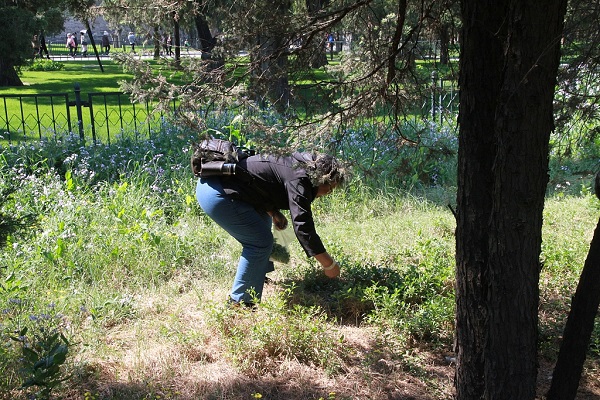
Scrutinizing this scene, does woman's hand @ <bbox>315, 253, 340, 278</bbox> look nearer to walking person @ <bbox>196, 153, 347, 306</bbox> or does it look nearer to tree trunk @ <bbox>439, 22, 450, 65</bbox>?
walking person @ <bbox>196, 153, 347, 306</bbox>

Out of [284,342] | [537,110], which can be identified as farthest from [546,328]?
[537,110]

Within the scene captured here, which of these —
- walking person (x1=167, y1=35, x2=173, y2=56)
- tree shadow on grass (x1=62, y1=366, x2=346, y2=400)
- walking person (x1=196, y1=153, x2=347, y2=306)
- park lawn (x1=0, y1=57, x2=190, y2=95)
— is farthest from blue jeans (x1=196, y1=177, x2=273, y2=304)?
park lawn (x1=0, y1=57, x2=190, y2=95)

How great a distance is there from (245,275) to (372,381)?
1106 millimetres

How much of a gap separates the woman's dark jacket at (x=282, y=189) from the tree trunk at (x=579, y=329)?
1506 millimetres

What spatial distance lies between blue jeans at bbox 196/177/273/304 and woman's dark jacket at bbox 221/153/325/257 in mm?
61

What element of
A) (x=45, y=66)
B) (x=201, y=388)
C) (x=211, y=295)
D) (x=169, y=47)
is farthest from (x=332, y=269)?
(x=45, y=66)

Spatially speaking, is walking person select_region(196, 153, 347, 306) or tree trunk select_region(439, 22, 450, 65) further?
walking person select_region(196, 153, 347, 306)

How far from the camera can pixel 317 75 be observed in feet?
12.7

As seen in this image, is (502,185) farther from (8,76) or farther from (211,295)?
(8,76)

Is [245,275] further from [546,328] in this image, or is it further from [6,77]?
[6,77]

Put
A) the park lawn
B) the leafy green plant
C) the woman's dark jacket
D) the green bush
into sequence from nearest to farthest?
1. the leafy green plant
2. the woman's dark jacket
3. the park lawn
4. the green bush

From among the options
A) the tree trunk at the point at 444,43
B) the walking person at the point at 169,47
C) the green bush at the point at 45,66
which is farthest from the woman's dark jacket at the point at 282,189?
the green bush at the point at 45,66

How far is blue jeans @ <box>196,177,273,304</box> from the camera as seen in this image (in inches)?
163

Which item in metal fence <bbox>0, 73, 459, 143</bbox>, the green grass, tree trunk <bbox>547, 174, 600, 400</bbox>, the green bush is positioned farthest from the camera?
the green bush
